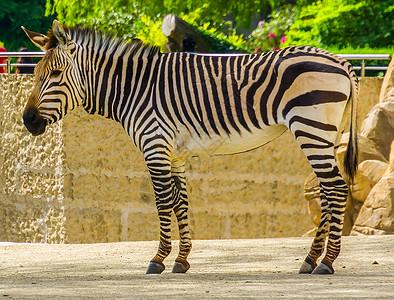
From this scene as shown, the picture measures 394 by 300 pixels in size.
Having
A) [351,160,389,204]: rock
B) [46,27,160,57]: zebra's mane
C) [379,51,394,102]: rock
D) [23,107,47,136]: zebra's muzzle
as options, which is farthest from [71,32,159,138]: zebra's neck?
[379,51,394,102]: rock

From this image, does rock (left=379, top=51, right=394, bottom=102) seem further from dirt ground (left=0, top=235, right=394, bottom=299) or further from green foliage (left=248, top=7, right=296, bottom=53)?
green foliage (left=248, top=7, right=296, bottom=53)

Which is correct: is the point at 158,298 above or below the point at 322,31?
below

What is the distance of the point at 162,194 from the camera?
7.58 meters

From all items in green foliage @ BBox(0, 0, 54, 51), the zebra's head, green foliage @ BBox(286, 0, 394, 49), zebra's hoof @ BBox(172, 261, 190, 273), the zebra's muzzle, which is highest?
green foliage @ BBox(0, 0, 54, 51)

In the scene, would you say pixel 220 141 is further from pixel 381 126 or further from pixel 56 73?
pixel 381 126

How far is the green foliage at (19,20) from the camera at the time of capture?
3091 cm

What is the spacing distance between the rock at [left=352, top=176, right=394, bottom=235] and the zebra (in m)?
2.05

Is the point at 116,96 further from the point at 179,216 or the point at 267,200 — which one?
the point at 267,200

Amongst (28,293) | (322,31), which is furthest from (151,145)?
(322,31)

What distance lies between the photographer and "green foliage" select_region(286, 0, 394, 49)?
51.4ft

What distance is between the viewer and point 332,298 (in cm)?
586

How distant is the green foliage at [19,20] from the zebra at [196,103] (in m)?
23.0

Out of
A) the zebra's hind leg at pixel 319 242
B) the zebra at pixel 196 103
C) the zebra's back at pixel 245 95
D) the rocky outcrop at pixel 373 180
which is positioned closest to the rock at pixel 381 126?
the rocky outcrop at pixel 373 180

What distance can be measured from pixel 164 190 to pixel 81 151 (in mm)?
4661
